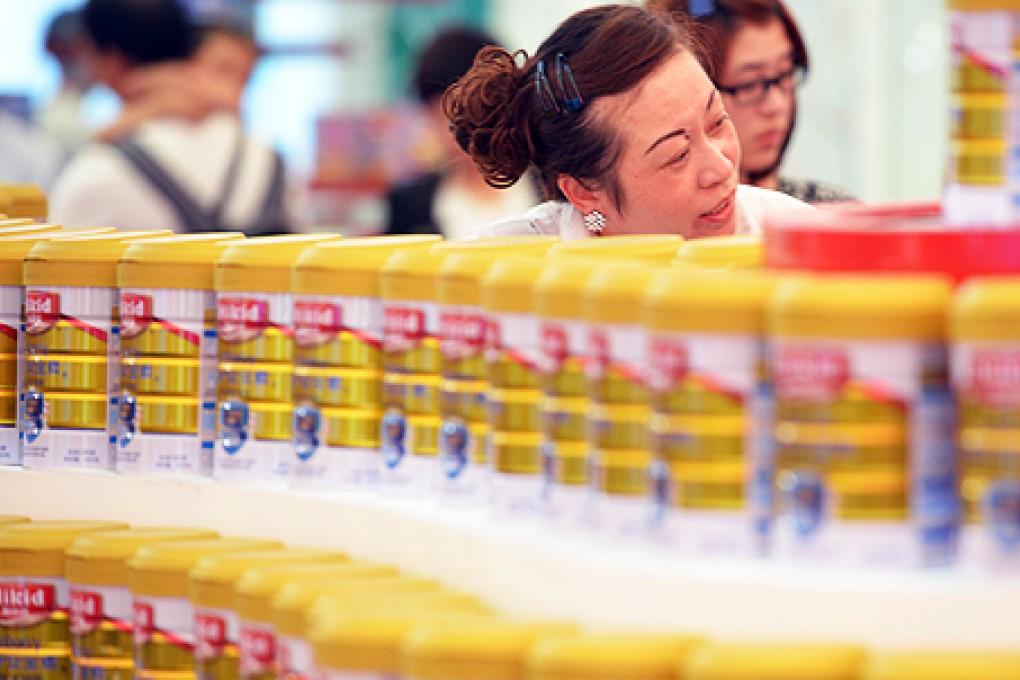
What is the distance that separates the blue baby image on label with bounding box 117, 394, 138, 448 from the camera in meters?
2.75

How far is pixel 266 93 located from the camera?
41.9ft

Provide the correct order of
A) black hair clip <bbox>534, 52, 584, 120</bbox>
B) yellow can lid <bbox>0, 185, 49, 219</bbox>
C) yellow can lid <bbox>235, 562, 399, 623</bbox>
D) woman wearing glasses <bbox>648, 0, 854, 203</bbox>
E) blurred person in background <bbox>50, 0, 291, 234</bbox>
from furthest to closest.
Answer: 1. blurred person in background <bbox>50, 0, 291, 234</bbox>
2. woman wearing glasses <bbox>648, 0, 854, 203</bbox>
3. yellow can lid <bbox>0, 185, 49, 219</bbox>
4. black hair clip <bbox>534, 52, 584, 120</bbox>
5. yellow can lid <bbox>235, 562, 399, 623</bbox>

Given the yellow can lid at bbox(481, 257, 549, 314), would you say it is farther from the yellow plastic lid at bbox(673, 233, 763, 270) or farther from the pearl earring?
the pearl earring

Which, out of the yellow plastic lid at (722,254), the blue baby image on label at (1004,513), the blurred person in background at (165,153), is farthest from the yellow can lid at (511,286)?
the blurred person in background at (165,153)

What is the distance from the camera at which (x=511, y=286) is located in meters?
2.27

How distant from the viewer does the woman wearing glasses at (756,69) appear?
167 inches

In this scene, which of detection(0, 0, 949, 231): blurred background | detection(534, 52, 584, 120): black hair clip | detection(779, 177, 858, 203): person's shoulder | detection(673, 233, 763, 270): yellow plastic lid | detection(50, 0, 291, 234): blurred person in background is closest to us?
detection(673, 233, 763, 270): yellow plastic lid

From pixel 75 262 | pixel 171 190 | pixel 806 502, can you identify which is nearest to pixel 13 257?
pixel 75 262

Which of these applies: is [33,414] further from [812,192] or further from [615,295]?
[812,192]

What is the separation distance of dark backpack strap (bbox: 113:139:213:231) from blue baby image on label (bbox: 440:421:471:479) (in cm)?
266

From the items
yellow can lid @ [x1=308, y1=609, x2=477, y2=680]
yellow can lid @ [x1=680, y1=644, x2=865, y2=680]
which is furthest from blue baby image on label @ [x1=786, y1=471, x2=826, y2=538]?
yellow can lid @ [x1=308, y1=609, x2=477, y2=680]

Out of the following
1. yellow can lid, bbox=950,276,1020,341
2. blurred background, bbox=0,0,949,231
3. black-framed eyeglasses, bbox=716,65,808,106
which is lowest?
yellow can lid, bbox=950,276,1020,341

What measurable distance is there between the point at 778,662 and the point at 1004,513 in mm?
279

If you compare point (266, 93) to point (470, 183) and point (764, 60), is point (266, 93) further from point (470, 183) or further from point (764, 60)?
point (764, 60)
